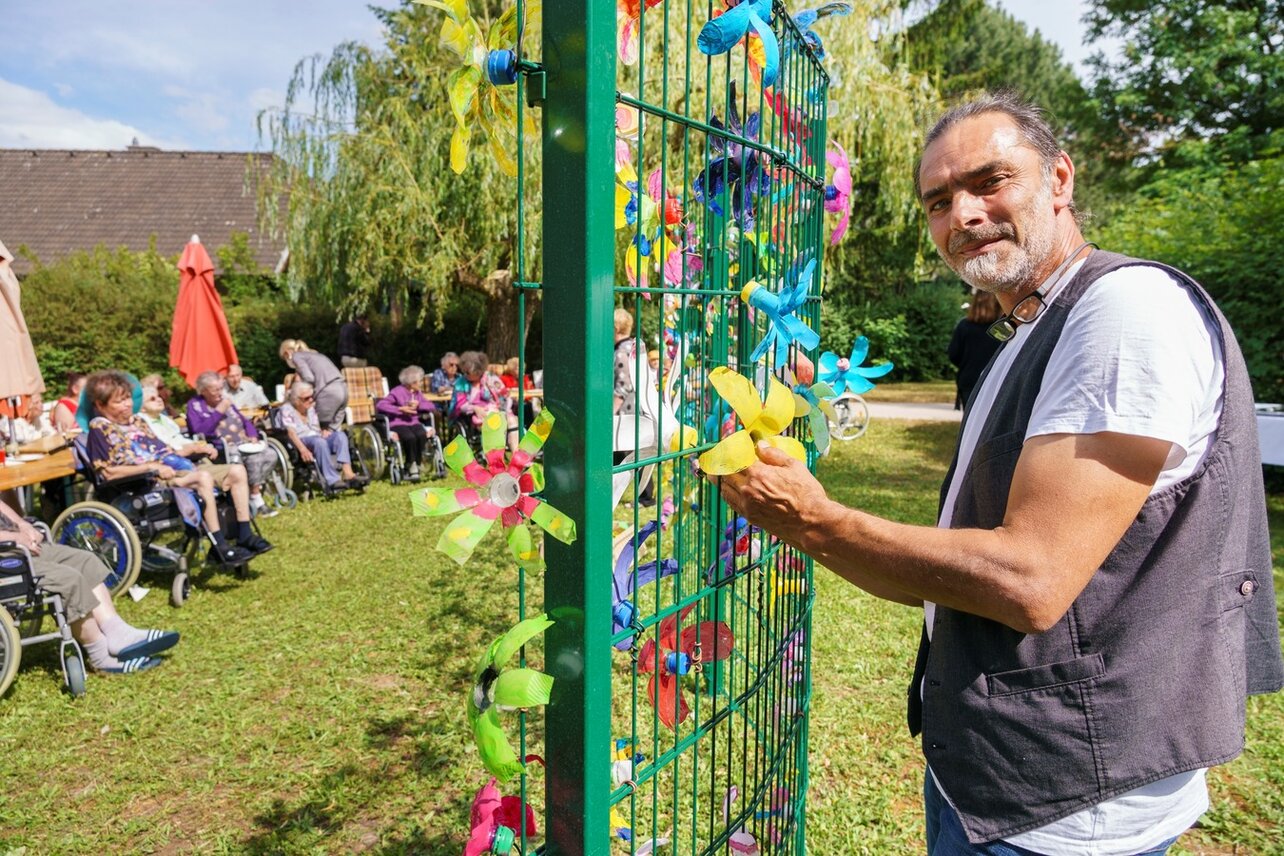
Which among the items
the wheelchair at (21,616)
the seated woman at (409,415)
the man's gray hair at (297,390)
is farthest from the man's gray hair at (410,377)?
the wheelchair at (21,616)

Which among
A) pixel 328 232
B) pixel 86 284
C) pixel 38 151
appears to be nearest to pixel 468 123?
pixel 328 232

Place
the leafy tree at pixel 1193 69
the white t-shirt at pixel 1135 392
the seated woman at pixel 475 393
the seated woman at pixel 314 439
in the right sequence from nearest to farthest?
the white t-shirt at pixel 1135 392 < the seated woman at pixel 314 439 < the seated woman at pixel 475 393 < the leafy tree at pixel 1193 69

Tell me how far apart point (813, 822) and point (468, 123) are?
2413mm

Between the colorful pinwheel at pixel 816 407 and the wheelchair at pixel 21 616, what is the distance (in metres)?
3.47

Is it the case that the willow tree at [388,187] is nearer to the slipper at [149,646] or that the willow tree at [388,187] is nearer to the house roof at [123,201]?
the slipper at [149,646]

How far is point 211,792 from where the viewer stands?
9.20 feet

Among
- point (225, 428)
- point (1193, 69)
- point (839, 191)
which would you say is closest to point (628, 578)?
point (839, 191)

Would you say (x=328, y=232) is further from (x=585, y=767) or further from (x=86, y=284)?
(x=585, y=767)

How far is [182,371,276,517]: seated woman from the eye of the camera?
19.7 ft

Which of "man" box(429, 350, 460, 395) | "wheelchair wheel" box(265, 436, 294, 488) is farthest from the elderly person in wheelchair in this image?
"man" box(429, 350, 460, 395)

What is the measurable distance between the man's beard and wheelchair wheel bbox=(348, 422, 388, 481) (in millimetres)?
7259

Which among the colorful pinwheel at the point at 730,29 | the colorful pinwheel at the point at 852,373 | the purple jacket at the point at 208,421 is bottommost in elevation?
the purple jacket at the point at 208,421

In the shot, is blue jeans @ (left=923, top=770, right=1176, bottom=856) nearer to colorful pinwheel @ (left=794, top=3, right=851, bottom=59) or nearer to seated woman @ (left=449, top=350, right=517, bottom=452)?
colorful pinwheel @ (left=794, top=3, right=851, bottom=59)

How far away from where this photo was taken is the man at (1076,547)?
92cm
